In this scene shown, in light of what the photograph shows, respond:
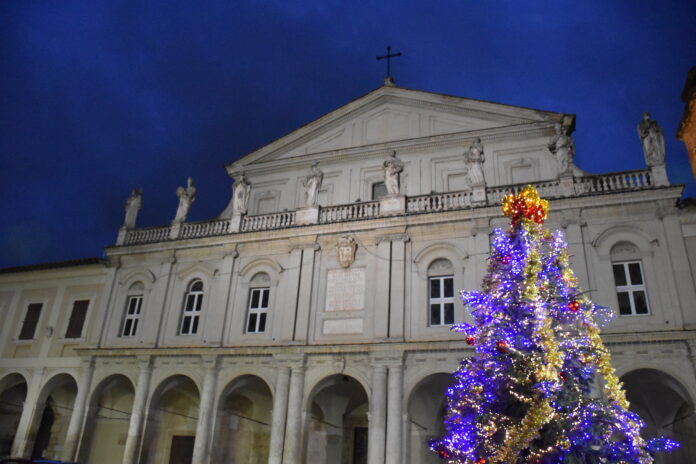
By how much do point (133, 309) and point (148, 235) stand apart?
318 cm

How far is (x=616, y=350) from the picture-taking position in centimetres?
1509

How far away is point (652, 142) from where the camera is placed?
55.9ft

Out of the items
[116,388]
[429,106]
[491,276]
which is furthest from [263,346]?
[429,106]

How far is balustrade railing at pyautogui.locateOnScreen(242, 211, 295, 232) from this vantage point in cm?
2088

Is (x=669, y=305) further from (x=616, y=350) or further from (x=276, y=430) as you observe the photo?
(x=276, y=430)

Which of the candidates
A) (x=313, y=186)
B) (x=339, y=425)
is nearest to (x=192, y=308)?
(x=313, y=186)

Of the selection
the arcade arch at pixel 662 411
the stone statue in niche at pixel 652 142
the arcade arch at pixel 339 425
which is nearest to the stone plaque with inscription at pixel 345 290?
the arcade arch at pixel 339 425

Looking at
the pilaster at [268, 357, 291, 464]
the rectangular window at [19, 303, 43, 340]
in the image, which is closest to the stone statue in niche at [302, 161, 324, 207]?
the pilaster at [268, 357, 291, 464]

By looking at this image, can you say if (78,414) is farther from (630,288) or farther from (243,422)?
(630,288)

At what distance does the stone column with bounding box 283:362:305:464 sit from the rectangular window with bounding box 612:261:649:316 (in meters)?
10.1

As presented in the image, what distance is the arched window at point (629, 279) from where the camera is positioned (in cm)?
1565

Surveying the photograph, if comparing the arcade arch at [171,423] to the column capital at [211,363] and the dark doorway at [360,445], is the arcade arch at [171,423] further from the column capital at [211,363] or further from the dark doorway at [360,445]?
the dark doorway at [360,445]

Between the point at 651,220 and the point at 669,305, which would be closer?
the point at 669,305

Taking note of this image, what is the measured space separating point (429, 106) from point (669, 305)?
39.4 feet
